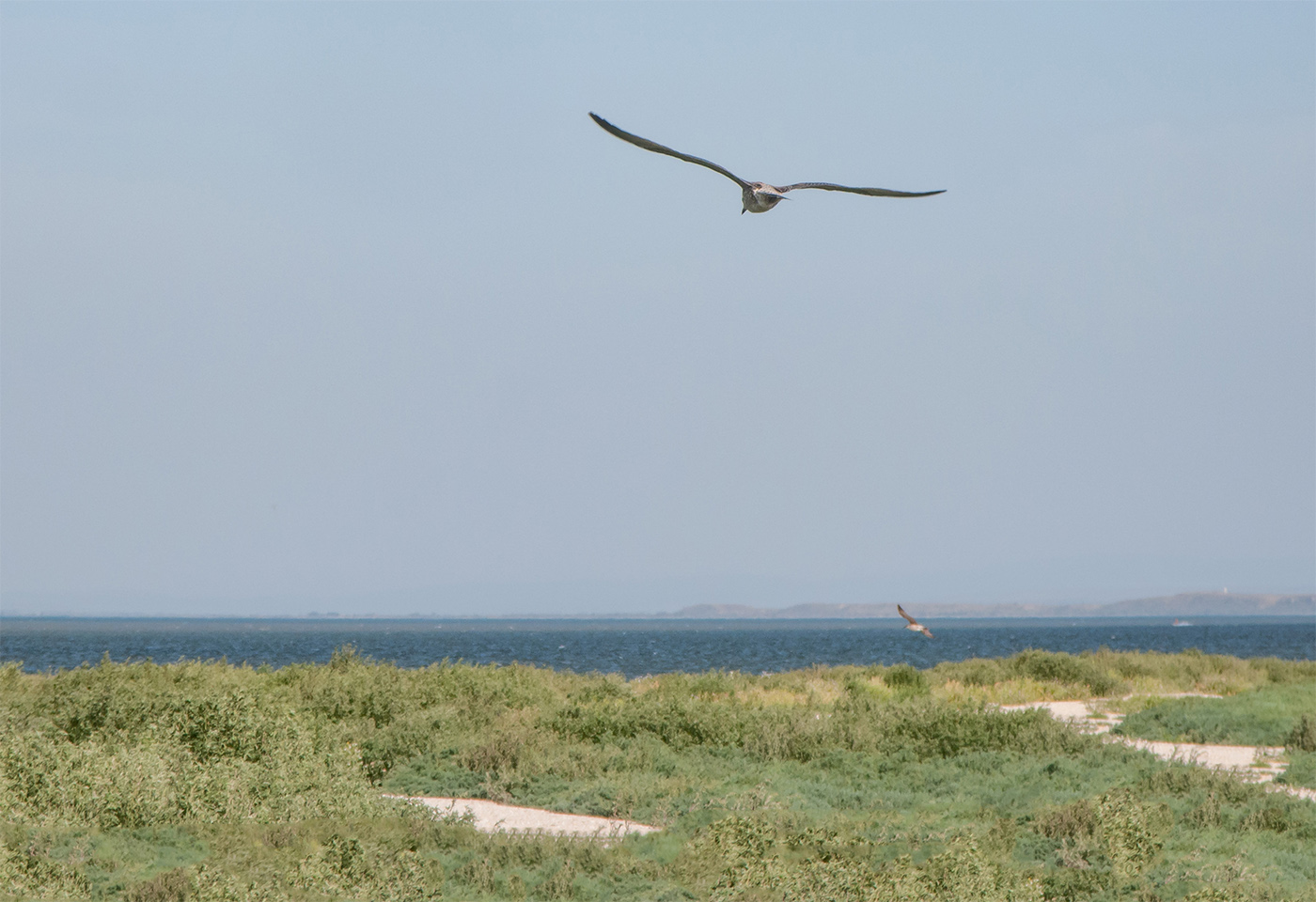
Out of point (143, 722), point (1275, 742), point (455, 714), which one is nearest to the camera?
point (143, 722)

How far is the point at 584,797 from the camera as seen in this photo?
45.5 feet

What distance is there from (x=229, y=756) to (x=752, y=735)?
7.17 metres

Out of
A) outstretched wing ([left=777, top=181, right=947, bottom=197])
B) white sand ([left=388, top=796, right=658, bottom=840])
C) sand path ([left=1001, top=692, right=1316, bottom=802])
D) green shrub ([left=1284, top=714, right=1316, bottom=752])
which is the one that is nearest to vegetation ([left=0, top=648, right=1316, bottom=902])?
green shrub ([left=1284, top=714, right=1316, bottom=752])

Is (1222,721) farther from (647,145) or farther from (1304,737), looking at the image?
(647,145)

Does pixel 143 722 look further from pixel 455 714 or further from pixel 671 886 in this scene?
pixel 671 886

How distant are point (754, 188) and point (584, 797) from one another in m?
9.35

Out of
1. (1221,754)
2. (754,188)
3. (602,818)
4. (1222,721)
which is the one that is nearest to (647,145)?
(754,188)

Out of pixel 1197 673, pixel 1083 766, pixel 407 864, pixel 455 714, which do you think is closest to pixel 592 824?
pixel 407 864

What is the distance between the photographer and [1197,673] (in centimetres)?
3222

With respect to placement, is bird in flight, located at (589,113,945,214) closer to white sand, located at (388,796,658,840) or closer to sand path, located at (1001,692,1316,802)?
white sand, located at (388,796,658,840)

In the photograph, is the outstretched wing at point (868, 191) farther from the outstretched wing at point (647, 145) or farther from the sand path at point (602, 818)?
the sand path at point (602, 818)

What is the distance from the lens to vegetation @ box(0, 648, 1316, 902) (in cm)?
985

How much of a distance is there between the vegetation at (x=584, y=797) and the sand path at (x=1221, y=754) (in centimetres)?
60

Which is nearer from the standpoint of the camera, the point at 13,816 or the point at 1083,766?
the point at 13,816
